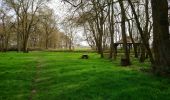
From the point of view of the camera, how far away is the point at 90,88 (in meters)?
13.3

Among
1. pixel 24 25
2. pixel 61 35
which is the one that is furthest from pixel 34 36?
pixel 24 25

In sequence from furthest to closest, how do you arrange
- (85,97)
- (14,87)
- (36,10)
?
1. (36,10)
2. (14,87)
3. (85,97)

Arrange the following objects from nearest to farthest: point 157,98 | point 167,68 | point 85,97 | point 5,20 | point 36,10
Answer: point 157,98 < point 85,97 < point 167,68 < point 36,10 < point 5,20

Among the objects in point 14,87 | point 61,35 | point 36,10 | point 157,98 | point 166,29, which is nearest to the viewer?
point 157,98

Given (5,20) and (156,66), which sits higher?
(5,20)

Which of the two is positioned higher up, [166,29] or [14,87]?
[166,29]

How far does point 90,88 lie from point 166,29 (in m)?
6.46

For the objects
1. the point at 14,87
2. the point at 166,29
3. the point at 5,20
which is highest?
the point at 5,20

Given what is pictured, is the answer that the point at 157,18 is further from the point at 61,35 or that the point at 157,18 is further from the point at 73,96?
the point at 61,35

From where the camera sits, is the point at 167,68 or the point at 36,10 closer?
the point at 167,68

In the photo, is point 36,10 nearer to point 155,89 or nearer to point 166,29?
point 166,29

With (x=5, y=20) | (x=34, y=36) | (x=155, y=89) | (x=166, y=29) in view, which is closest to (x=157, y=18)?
(x=166, y=29)

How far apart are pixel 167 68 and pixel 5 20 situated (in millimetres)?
75460

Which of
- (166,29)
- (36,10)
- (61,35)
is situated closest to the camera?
(166,29)
